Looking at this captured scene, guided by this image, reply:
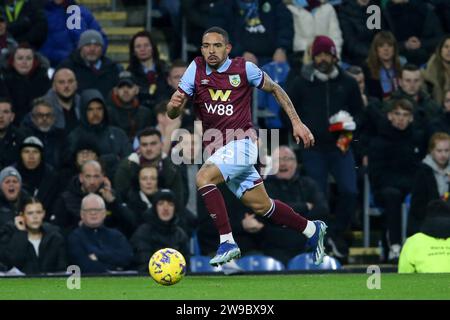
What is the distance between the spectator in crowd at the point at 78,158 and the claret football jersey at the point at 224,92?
13.6 ft

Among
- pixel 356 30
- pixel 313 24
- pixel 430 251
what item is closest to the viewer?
pixel 430 251

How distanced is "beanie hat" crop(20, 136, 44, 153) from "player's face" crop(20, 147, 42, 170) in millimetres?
48

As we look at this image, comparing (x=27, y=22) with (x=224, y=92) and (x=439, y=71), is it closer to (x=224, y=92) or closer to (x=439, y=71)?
(x=439, y=71)

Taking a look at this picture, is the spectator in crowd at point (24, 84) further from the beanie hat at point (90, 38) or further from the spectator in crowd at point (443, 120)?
the spectator in crowd at point (443, 120)

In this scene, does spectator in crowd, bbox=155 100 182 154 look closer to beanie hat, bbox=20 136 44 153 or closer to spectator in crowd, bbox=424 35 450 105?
beanie hat, bbox=20 136 44 153

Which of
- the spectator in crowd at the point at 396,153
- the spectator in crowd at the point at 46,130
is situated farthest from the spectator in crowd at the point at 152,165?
the spectator in crowd at the point at 396,153

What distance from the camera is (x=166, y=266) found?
1289cm

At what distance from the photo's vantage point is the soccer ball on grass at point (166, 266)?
507 inches

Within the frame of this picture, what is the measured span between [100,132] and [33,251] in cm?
240

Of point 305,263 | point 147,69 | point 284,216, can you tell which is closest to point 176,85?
point 147,69

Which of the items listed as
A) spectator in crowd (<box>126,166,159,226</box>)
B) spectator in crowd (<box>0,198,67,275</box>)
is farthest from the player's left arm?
spectator in crowd (<box>126,166,159,226</box>)

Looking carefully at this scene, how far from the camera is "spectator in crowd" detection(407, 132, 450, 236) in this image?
17.9 m

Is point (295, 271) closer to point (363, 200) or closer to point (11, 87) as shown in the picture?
point (363, 200)

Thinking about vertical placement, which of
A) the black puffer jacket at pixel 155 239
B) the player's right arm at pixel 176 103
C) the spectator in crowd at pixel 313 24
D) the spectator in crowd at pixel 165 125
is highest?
the spectator in crowd at pixel 313 24
